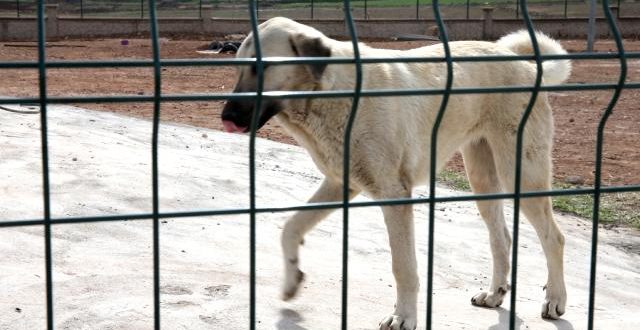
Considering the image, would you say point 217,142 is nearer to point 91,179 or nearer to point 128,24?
point 91,179

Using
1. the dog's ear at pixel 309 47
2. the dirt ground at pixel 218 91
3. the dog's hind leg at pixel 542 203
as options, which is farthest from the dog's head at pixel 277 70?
the dirt ground at pixel 218 91

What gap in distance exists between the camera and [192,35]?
38.7m

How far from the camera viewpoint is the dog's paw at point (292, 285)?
586 centimetres

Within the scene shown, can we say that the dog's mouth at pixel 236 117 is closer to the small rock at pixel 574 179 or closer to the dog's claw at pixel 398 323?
the dog's claw at pixel 398 323

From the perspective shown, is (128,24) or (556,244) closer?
(556,244)

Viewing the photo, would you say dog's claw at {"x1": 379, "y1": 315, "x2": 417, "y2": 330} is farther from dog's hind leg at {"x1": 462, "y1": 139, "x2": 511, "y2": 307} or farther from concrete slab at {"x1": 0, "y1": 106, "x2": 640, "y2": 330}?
dog's hind leg at {"x1": 462, "y1": 139, "x2": 511, "y2": 307}

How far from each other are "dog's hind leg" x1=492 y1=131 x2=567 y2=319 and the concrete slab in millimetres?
161

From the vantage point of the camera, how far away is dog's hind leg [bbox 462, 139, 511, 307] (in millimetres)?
6613

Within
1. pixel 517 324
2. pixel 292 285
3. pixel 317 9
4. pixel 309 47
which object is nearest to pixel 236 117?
pixel 309 47

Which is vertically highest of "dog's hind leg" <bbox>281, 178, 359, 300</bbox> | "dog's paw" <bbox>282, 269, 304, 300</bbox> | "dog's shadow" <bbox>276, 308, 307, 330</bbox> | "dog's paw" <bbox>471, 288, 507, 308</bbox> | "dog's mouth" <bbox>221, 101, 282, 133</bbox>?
"dog's mouth" <bbox>221, 101, 282, 133</bbox>

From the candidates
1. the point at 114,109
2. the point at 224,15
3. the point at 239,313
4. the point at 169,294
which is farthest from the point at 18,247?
the point at 224,15

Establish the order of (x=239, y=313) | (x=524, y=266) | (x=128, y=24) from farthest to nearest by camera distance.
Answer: (x=128, y=24)
(x=524, y=266)
(x=239, y=313)

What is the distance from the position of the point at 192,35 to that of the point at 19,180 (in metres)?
31.2

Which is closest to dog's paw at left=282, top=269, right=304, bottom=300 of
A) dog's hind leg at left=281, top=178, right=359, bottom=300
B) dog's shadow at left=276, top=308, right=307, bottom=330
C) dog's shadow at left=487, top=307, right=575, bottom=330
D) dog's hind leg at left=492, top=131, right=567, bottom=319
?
dog's hind leg at left=281, top=178, right=359, bottom=300
